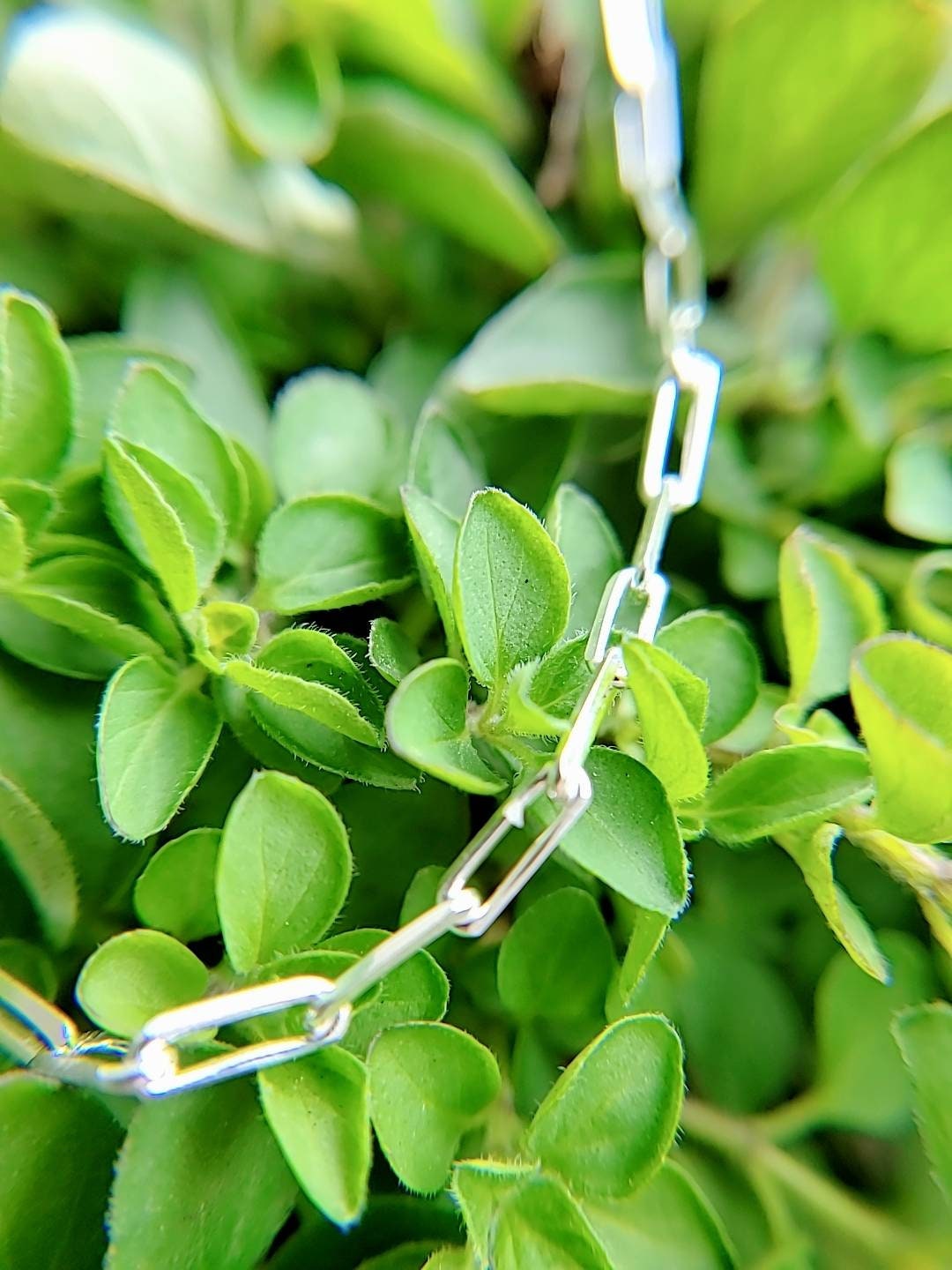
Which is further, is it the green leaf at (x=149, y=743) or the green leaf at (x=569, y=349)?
the green leaf at (x=569, y=349)

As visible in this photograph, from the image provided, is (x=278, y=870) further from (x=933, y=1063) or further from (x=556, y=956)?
(x=933, y=1063)

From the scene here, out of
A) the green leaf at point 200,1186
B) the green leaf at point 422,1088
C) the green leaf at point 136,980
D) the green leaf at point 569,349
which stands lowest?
the green leaf at point 200,1186

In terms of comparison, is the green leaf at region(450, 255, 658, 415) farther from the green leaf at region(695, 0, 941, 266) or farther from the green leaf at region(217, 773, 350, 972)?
the green leaf at region(217, 773, 350, 972)

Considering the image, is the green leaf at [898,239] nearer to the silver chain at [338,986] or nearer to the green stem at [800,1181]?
the silver chain at [338,986]

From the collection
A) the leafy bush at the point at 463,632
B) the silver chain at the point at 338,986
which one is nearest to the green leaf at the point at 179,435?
the leafy bush at the point at 463,632

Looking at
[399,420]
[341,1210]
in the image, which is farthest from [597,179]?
[341,1210]

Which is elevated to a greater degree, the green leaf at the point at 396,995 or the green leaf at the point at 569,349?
the green leaf at the point at 569,349
